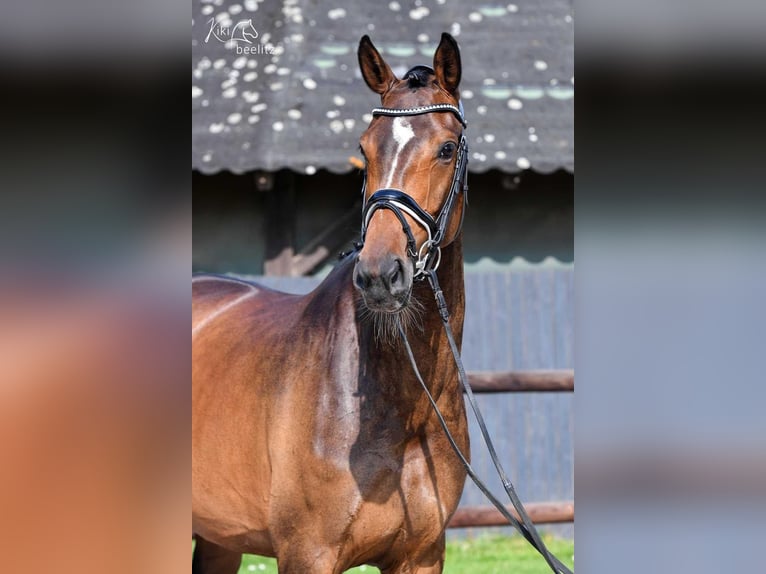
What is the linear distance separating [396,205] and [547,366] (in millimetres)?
4641

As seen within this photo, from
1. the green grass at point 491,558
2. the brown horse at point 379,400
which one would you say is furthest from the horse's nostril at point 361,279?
the green grass at point 491,558

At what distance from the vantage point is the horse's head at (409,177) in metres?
2.30

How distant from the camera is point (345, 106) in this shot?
749cm

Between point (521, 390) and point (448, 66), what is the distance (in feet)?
12.8

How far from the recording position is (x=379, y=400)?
274 cm

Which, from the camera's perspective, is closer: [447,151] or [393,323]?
[447,151]

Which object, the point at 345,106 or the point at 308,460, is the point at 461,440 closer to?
the point at 308,460

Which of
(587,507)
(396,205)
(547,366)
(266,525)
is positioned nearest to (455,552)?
(547,366)

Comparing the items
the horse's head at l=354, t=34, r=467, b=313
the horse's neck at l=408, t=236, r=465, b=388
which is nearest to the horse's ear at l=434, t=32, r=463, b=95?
the horse's head at l=354, t=34, r=467, b=313

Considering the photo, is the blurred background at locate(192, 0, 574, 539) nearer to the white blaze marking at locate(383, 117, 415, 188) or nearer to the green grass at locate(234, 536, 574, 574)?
the green grass at locate(234, 536, 574, 574)
